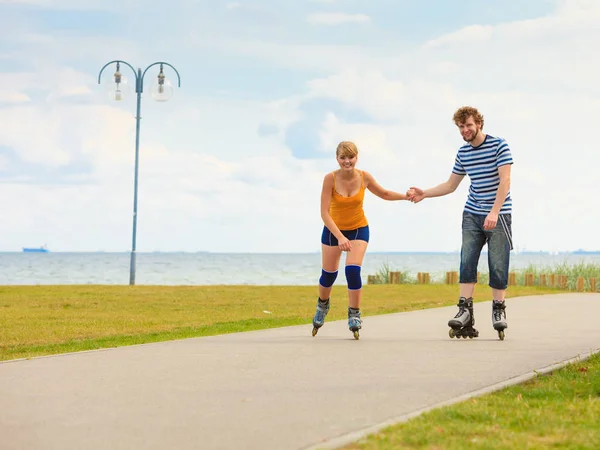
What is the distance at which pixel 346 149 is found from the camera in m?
9.38

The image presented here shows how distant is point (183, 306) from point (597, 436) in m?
13.2

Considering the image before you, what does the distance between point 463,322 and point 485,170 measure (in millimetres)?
1608

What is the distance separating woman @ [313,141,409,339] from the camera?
31.0 ft

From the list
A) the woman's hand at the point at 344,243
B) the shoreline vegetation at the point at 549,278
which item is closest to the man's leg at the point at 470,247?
the woman's hand at the point at 344,243

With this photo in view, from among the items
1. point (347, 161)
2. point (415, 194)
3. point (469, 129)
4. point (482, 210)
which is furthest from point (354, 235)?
point (469, 129)

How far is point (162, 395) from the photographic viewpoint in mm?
6188

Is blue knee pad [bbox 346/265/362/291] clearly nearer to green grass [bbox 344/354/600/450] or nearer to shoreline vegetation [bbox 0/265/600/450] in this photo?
shoreline vegetation [bbox 0/265/600/450]

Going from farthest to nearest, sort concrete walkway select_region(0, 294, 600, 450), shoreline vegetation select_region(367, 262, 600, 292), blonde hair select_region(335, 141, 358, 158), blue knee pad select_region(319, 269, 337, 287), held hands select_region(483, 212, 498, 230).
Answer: shoreline vegetation select_region(367, 262, 600, 292) → blue knee pad select_region(319, 269, 337, 287) → blonde hair select_region(335, 141, 358, 158) → held hands select_region(483, 212, 498, 230) → concrete walkway select_region(0, 294, 600, 450)

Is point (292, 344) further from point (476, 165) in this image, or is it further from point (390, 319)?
point (390, 319)

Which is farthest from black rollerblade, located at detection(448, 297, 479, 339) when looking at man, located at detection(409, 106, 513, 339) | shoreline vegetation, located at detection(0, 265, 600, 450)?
shoreline vegetation, located at detection(0, 265, 600, 450)

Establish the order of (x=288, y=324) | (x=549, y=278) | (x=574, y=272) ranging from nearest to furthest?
(x=288, y=324), (x=549, y=278), (x=574, y=272)

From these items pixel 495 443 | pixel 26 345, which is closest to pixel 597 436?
pixel 495 443

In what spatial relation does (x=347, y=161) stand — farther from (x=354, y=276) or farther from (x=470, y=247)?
(x=470, y=247)

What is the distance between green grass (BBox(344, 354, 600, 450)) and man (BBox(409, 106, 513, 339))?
10.7 ft
